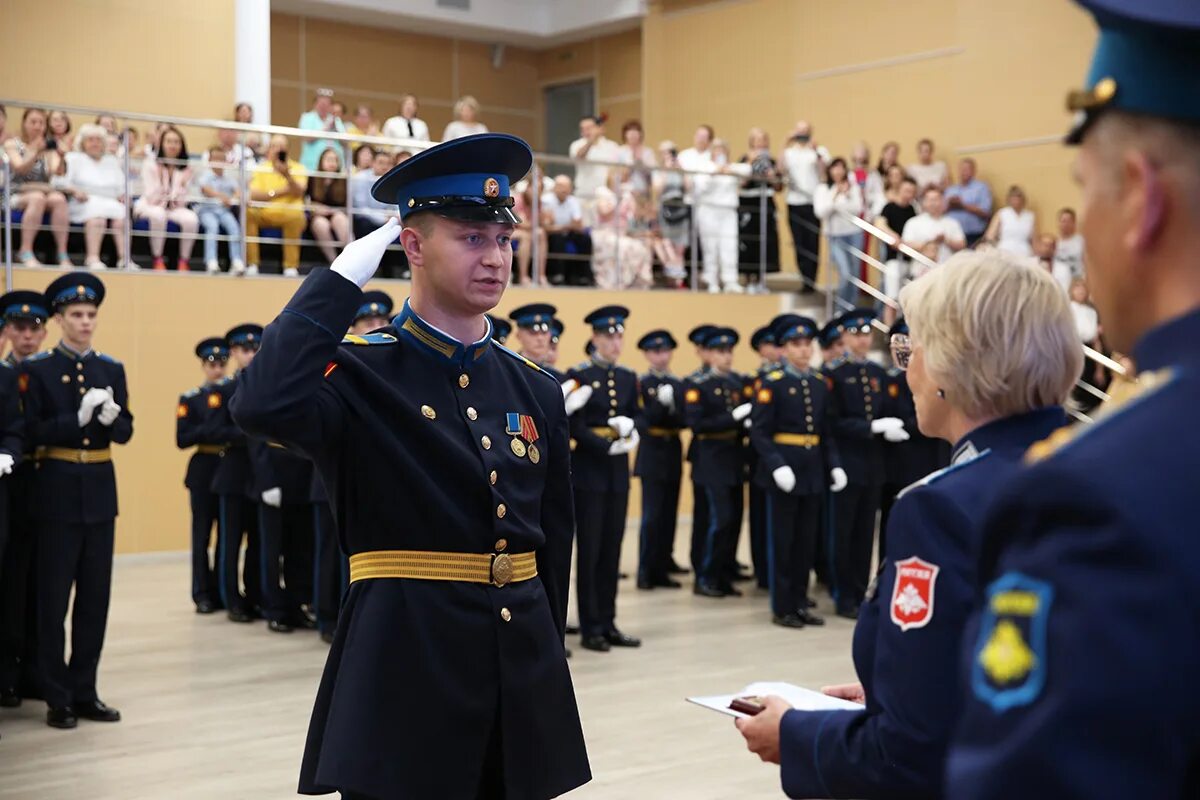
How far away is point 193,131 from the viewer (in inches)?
504

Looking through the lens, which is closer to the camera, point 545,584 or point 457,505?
point 457,505

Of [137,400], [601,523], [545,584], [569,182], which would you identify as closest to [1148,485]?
[545,584]

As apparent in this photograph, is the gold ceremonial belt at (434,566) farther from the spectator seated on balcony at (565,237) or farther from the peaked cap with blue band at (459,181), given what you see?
the spectator seated on balcony at (565,237)

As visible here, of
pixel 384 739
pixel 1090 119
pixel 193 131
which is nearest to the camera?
pixel 1090 119

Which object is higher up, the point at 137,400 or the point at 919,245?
the point at 919,245

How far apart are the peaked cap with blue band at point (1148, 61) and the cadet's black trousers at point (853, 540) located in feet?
23.8

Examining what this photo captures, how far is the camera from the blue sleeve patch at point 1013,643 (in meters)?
0.90

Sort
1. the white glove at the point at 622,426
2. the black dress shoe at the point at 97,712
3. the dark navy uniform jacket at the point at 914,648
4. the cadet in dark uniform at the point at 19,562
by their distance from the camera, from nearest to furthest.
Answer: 1. the dark navy uniform jacket at the point at 914,648
2. the black dress shoe at the point at 97,712
3. the cadet in dark uniform at the point at 19,562
4. the white glove at the point at 622,426

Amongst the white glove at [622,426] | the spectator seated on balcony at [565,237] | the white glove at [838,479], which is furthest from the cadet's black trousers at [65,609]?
the spectator seated on balcony at [565,237]

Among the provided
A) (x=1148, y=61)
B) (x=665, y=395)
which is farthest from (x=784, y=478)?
(x=1148, y=61)

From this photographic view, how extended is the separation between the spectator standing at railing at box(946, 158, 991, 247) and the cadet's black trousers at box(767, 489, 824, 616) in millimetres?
5798

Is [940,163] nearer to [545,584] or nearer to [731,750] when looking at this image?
[731,750]

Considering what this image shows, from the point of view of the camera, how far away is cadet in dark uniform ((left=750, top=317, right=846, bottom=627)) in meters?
7.74

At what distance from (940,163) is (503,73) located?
24.8 feet
